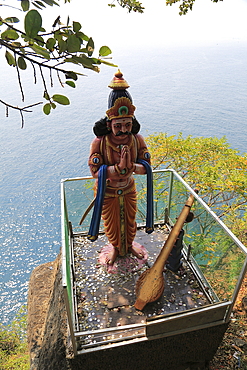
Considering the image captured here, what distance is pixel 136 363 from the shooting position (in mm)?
2938

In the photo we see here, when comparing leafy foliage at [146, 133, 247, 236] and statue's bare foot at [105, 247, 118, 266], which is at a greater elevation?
leafy foliage at [146, 133, 247, 236]

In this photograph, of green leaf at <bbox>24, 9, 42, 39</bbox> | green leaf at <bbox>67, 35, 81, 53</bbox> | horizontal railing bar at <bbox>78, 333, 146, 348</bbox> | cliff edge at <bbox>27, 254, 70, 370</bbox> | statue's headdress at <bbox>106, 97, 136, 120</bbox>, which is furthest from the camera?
cliff edge at <bbox>27, 254, 70, 370</bbox>

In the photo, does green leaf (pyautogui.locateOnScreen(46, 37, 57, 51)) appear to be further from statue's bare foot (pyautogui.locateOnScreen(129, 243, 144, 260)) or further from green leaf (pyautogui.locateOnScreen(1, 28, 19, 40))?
statue's bare foot (pyautogui.locateOnScreen(129, 243, 144, 260))

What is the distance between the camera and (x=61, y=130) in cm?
1490

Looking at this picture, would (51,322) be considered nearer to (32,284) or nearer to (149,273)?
(149,273)

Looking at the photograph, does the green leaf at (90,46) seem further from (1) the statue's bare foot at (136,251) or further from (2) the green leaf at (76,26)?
(1) the statue's bare foot at (136,251)

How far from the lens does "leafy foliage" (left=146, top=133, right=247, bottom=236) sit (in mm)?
5105

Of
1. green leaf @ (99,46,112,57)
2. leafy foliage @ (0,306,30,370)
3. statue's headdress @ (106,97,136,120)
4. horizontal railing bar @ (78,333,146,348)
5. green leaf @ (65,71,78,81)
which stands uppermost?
green leaf @ (99,46,112,57)

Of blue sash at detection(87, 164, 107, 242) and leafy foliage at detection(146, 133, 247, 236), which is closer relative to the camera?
blue sash at detection(87, 164, 107, 242)

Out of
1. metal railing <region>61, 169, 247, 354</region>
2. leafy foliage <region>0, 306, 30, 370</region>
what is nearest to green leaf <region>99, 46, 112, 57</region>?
metal railing <region>61, 169, 247, 354</region>

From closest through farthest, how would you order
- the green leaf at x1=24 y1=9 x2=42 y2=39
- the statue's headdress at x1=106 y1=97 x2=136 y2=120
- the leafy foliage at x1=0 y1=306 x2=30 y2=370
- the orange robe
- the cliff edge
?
1. the green leaf at x1=24 y1=9 x2=42 y2=39
2. the statue's headdress at x1=106 y1=97 x2=136 y2=120
3. the cliff edge
4. the orange robe
5. the leafy foliage at x1=0 y1=306 x2=30 y2=370

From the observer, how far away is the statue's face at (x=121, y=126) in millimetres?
3018

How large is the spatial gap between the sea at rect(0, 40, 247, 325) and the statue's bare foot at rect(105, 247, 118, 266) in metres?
5.32

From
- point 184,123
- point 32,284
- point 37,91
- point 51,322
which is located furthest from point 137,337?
point 37,91
